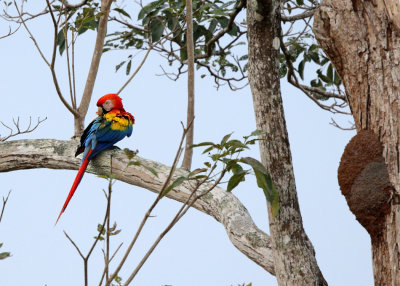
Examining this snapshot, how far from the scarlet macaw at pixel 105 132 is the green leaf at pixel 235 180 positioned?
115 centimetres

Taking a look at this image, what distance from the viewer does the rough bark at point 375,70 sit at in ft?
6.99

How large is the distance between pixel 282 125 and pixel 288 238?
52 centimetres

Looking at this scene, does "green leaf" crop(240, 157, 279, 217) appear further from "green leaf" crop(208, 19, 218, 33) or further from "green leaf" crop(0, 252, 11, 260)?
"green leaf" crop(208, 19, 218, 33)

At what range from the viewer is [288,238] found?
96.1 inches

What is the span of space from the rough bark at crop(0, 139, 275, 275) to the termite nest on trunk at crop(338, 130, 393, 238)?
21.9 inches

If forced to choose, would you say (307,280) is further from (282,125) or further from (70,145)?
(70,145)

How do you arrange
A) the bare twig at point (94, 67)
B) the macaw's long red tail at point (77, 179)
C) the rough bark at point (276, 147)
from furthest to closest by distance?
the bare twig at point (94, 67)
the macaw's long red tail at point (77, 179)
the rough bark at point (276, 147)

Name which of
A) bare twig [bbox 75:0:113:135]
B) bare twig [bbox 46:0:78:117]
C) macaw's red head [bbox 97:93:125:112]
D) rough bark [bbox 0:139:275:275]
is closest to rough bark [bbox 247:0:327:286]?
rough bark [bbox 0:139:275:275]

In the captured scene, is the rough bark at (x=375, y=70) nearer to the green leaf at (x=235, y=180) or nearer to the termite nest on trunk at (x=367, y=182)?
the termite nest on trunk at (x=367, y=182)

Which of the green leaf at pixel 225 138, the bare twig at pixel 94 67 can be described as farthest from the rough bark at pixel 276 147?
the bare twig at pixel 94 67

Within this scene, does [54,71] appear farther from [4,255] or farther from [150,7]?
[4,255]

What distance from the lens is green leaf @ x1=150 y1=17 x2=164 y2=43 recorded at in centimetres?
389

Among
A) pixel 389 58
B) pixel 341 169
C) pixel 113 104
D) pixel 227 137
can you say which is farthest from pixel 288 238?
pixel 113 104

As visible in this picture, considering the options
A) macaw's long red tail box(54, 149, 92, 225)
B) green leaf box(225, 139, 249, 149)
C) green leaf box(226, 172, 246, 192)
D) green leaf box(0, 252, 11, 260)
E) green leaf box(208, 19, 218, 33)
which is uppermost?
green leaf box(208, 19, 218, 33)
